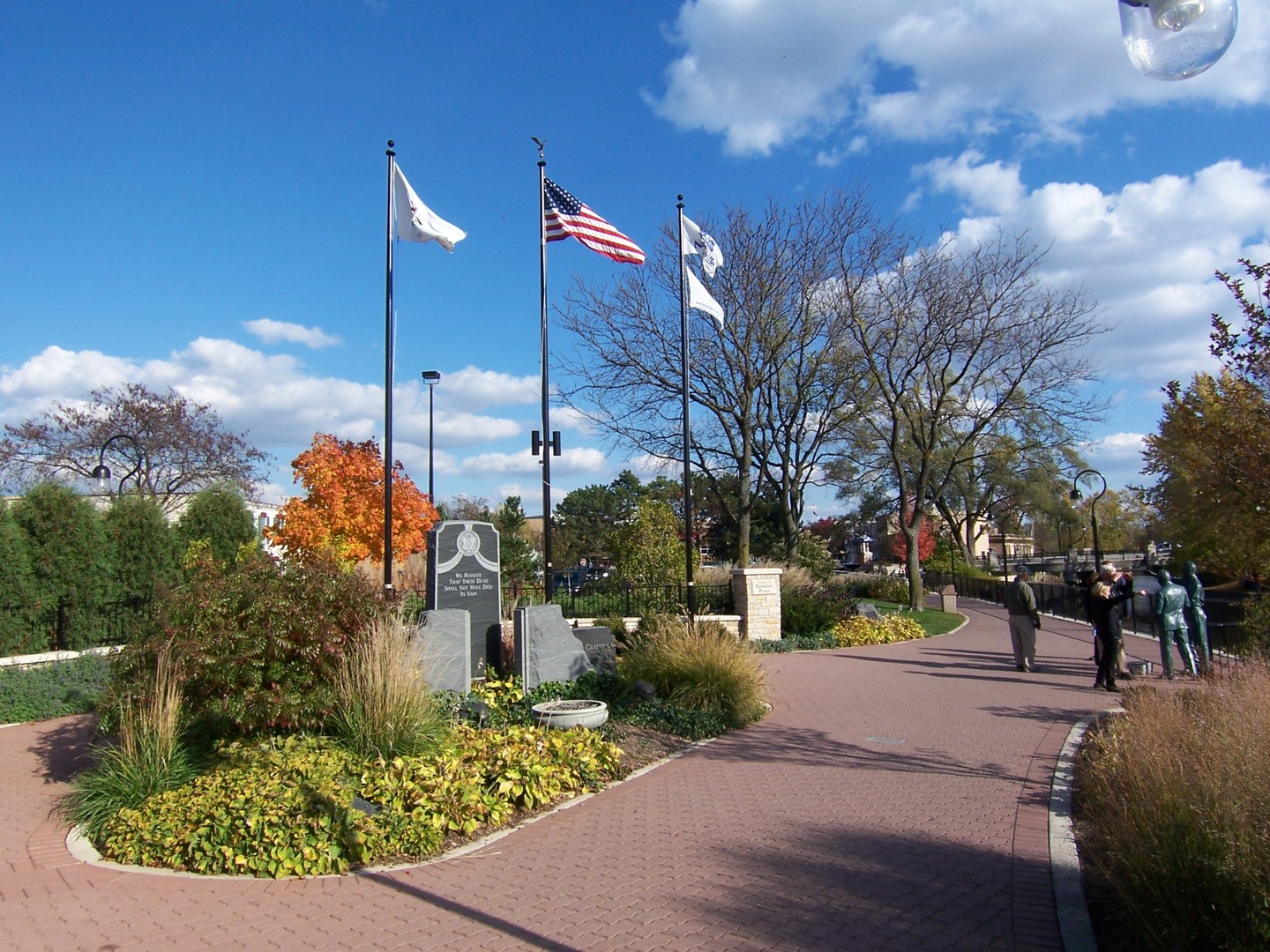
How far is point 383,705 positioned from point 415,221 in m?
9.28

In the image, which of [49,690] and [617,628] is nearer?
[49,690]

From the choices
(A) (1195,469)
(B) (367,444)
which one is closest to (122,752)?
(A) (1195,469)

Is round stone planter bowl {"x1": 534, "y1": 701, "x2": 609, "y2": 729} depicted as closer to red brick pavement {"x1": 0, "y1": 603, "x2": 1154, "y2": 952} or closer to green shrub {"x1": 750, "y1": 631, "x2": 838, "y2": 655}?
red brick pavement {"x1": 0, "y1": 603, "x2": 1154, "y2": 952}

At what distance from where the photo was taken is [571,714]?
8.77 m

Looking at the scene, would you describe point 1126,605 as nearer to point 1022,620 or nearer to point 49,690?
point 1022,620

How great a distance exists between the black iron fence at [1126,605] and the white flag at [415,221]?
12.4 metres

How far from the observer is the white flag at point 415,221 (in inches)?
562

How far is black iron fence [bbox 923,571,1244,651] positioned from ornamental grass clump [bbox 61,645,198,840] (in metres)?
11.6

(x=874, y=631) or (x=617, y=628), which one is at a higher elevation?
(x=617, y=628)

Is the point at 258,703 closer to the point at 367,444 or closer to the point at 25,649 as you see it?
the point at 25,649

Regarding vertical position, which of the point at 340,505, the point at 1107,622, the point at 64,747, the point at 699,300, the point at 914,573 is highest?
the point at 699,300

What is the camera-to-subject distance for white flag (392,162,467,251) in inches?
562

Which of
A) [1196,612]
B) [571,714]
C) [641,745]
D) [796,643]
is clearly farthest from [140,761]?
[796,643]

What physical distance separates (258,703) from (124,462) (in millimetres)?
31517
